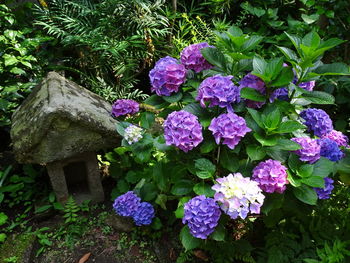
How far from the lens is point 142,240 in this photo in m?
2.31

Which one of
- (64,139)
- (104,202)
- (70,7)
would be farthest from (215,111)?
(70,7)

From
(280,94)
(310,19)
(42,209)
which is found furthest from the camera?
(310,19)

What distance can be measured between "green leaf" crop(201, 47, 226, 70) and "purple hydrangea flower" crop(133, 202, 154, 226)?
1.07m

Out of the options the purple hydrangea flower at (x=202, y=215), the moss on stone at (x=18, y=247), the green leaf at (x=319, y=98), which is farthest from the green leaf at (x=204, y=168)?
the moss on stone at (x=18, y=247)

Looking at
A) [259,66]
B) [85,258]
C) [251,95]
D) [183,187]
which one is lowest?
[85,258]

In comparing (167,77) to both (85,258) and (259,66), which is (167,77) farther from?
(85,258)

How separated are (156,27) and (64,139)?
1935 millimetres

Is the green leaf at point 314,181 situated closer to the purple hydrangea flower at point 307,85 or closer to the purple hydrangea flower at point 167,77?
the purple hydrangea flower at point 307,85

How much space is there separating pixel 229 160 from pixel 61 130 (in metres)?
1.16

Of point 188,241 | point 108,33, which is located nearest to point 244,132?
point 188,241

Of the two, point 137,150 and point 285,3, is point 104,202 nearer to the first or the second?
point 137,150

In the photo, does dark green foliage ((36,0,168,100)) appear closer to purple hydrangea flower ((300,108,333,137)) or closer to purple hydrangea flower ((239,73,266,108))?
purple hydrangea flower ((239,73,266,108))

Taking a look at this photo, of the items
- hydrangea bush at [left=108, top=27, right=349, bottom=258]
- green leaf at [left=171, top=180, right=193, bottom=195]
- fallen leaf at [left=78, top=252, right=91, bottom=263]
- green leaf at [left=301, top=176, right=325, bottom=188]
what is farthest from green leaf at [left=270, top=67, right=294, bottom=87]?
fallen leaf at [left=78, top=252, right=91, bottom=263]

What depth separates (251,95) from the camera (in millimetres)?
1609
